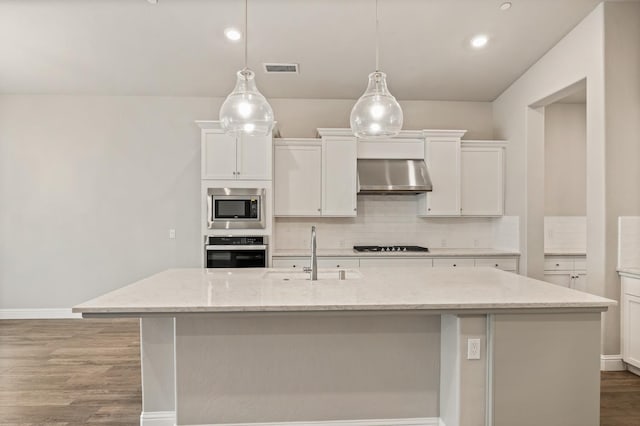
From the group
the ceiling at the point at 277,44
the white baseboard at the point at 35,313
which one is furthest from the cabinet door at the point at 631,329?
the white baseboard at the point at 35,313

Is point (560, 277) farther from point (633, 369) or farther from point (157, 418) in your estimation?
point (157, 418)

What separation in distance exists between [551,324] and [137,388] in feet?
9.36

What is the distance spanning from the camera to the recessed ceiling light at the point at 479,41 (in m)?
3.85

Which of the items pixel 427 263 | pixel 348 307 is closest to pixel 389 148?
pixel 427 263

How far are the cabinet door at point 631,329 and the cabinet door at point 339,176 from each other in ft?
8.78

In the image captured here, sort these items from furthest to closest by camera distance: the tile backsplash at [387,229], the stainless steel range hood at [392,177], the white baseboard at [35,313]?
the tile backsplash at [387,229] < the white baseboard at [35,313] < the stainless steel range hood at [392,177]

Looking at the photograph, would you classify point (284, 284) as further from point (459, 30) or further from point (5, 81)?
point (5, 81)

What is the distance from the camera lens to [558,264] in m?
4.47

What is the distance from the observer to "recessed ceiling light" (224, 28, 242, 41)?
12.1 feet

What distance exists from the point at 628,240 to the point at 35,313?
6.46 m

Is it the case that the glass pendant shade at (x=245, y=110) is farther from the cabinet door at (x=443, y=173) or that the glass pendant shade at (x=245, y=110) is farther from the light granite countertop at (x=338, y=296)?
the cabinet door at (x=443, y=173)

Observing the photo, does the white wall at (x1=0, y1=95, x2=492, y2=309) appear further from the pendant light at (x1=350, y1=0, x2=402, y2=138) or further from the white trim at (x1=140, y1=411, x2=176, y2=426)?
the pendant light at (x1=350, y1=0, x2=402, y2=138)

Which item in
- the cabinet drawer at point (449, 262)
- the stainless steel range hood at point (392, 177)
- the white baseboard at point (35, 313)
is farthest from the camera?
the white baseboard at point (35, 313)

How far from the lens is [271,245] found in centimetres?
431
